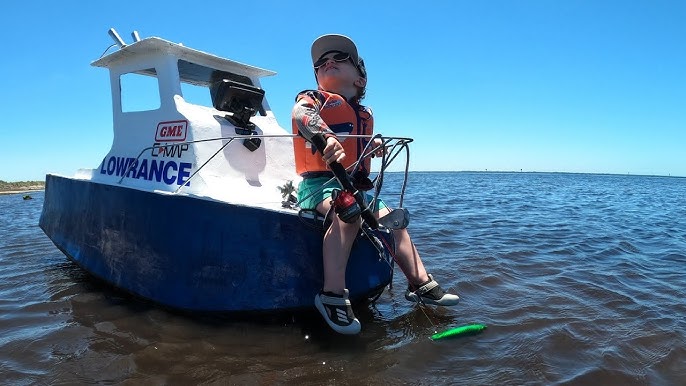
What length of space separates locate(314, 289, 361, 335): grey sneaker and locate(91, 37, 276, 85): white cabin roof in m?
3.18

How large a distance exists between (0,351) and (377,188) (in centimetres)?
292

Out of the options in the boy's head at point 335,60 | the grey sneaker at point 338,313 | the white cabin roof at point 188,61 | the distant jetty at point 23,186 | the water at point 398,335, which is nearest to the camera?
the water at point 398,335

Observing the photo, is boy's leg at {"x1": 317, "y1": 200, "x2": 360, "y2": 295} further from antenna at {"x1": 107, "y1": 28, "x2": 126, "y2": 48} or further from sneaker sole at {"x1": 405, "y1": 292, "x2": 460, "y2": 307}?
antenna at {"x1": 107, "y1": 28, "x2": 126, "y2": 48}

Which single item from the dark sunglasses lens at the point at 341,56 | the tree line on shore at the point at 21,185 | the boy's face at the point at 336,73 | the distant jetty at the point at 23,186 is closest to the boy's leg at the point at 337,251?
the boy's face at the point at 336,73

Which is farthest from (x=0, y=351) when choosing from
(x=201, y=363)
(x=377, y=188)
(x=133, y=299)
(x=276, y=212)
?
(x=377, y=188)

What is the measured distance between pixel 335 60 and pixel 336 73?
104 millimetres

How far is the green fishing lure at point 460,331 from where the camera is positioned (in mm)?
A: 3195

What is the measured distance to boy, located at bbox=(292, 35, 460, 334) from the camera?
10.0 ft

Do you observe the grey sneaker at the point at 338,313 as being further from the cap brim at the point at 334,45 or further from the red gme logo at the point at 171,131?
the red gme logo at the point at 171,131

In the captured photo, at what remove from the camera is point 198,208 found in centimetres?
343

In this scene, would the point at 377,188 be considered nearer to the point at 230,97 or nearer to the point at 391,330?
the point at 391,330

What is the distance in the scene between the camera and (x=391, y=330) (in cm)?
343

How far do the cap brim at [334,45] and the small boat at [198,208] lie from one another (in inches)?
27.9

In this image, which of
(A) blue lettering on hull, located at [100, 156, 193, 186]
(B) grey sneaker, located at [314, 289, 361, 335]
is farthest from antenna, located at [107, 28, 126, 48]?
(B) grey sneaker, located at [314, 289, 361, 335]
